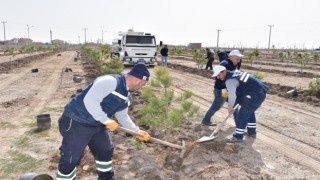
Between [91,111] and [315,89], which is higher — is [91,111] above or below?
above

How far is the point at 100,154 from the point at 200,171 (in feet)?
5.03

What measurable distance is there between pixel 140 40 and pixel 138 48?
2.04ft

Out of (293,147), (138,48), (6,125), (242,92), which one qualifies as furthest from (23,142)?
(138,48)

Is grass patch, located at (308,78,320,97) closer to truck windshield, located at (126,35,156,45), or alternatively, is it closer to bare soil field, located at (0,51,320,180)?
bare soil field, located at (0,51,320,180)

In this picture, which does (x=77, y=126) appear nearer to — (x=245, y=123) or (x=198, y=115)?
(x=245, y=123)

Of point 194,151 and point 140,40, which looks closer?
point 194,151

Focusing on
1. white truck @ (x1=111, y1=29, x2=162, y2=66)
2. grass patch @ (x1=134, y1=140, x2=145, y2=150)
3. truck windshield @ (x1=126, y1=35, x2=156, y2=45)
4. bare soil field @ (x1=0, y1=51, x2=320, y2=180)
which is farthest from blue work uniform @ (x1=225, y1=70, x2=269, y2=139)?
truck windshield @ (x1=126, y1=35, x2=156, y2=45)

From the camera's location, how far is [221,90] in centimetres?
662

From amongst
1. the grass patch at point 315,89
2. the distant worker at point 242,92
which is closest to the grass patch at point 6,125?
the distant worker at point 242,92

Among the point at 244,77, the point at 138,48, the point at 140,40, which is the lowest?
the point at 244,77

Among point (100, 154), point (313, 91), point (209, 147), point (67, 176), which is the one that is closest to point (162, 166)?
point (209, 147)

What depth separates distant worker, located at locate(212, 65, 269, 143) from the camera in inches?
216

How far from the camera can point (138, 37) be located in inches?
825

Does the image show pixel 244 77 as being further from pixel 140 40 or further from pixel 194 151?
pixel 140 40
